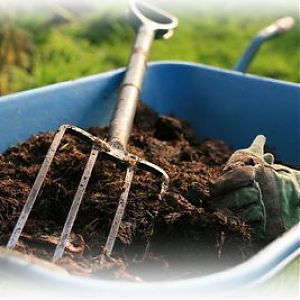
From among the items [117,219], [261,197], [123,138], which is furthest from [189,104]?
[117,219]

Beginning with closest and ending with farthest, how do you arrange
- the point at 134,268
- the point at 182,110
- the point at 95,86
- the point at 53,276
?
the point at 53,276
the point at 134,268
the point at 95,86
the point at 182,110

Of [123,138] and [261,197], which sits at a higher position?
[123,138]

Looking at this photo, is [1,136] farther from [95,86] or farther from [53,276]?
[53,276]

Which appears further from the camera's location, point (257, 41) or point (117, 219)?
point (257, 41)

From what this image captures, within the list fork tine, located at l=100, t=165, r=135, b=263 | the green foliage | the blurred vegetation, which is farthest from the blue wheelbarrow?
the green foliage

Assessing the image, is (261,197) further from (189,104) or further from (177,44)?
(177,44)

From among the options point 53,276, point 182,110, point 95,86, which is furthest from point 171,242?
point 182,110

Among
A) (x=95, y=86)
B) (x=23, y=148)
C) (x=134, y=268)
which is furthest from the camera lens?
(x=95, y=86)

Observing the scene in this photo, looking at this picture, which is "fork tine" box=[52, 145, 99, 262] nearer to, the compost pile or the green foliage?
the compost pile
